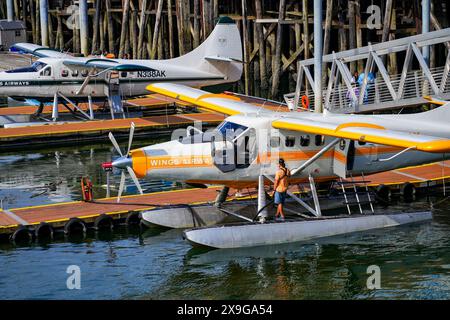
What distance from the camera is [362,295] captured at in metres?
17.9

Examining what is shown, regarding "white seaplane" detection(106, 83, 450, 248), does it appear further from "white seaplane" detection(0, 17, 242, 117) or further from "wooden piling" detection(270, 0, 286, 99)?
"wooden piling" detection(270, 0, 286, 99)

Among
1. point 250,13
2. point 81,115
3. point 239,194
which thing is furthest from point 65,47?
point 239,194

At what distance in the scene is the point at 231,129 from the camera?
21.5 metres

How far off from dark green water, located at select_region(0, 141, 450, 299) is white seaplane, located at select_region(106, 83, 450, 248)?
0.31 meters

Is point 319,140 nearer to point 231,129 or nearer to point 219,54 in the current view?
point 231,129

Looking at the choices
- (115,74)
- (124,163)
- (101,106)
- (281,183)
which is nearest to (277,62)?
(101,106)

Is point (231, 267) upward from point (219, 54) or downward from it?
downward

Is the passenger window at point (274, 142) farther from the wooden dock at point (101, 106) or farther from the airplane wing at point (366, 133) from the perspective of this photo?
the wooden dock at point (101, 106)

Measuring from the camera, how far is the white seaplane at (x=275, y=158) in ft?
68.0

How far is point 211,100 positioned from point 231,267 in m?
5.97

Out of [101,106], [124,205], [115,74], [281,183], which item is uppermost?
[115,74]

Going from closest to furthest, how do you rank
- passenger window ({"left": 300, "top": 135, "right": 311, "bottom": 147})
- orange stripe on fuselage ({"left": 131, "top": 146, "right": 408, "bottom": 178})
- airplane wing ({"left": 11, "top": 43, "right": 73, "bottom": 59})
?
orange stripe on fuselage ({"left": 131, "top": 146, "right": 408, "bottom": 178}) < passenger window ({"left": 300, "top": 135, "right": 311, "bottom": 147}) < airplane wing ({"left": 11, "top": 43, "right": 73, "bottom": 59})

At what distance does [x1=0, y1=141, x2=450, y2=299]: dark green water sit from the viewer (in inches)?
714

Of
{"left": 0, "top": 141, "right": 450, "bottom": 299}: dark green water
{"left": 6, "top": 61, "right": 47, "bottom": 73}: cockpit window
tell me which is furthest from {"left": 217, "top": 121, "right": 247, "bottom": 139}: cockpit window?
{"left": 6, "top": 61, "right": 47, "bottom": 73}: cockpit window
